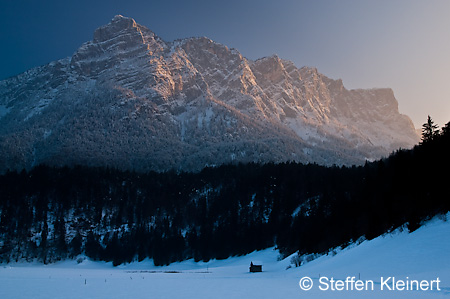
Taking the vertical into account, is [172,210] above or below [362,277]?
above

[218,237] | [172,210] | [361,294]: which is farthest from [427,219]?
[172,210]

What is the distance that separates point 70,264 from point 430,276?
4116 inches

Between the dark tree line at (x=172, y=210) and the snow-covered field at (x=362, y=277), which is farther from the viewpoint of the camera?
the dark tree line at (x=172, y=210)

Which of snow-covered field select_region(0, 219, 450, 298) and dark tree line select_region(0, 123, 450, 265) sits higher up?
dark tree line select_region(0, 123, 450, 265)

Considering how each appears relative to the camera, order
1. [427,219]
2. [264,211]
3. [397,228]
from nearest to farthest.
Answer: [427,219], [397,228], [264,211]

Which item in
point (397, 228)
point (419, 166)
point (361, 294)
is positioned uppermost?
point (419, 166)

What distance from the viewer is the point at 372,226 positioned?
50.8m

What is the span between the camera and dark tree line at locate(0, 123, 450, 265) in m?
108

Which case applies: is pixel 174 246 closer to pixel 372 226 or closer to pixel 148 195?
pixel 148 195

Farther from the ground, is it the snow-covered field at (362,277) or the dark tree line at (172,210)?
the dark tree line at (172,210)

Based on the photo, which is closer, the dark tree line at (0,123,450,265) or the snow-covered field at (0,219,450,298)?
the snow-covered field at (0,219,450,298)

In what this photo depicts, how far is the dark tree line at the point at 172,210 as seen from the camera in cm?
10812

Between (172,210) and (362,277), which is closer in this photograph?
(362,277)

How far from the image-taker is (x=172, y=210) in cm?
14162
